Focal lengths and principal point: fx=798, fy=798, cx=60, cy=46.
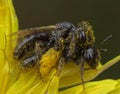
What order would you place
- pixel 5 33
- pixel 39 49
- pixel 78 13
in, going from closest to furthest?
1. pixel 39 49
2. pixel 5 33
3. pixel 78 13

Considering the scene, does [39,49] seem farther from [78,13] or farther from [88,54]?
[78,13]

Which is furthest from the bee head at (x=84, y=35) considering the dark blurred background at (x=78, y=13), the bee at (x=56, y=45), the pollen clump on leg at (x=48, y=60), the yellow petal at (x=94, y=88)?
the dark blurred background at (x=78, y=13)

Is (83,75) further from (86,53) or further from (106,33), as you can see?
(106,33)

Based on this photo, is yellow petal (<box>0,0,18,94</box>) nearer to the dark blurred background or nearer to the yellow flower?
the yellow flower

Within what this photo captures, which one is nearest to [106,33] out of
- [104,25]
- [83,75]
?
[104,25]

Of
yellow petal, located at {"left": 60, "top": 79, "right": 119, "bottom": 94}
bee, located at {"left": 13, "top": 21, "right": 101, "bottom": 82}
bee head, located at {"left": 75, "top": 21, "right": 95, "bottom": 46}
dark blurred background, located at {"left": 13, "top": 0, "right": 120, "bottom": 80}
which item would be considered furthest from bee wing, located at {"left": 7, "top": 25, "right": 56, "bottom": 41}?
dark blurred background, located at {"left": 13, "top": 0, "right": 120, "bottom": 80}

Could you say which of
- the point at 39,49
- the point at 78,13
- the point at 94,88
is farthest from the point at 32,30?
the point at 78,13
